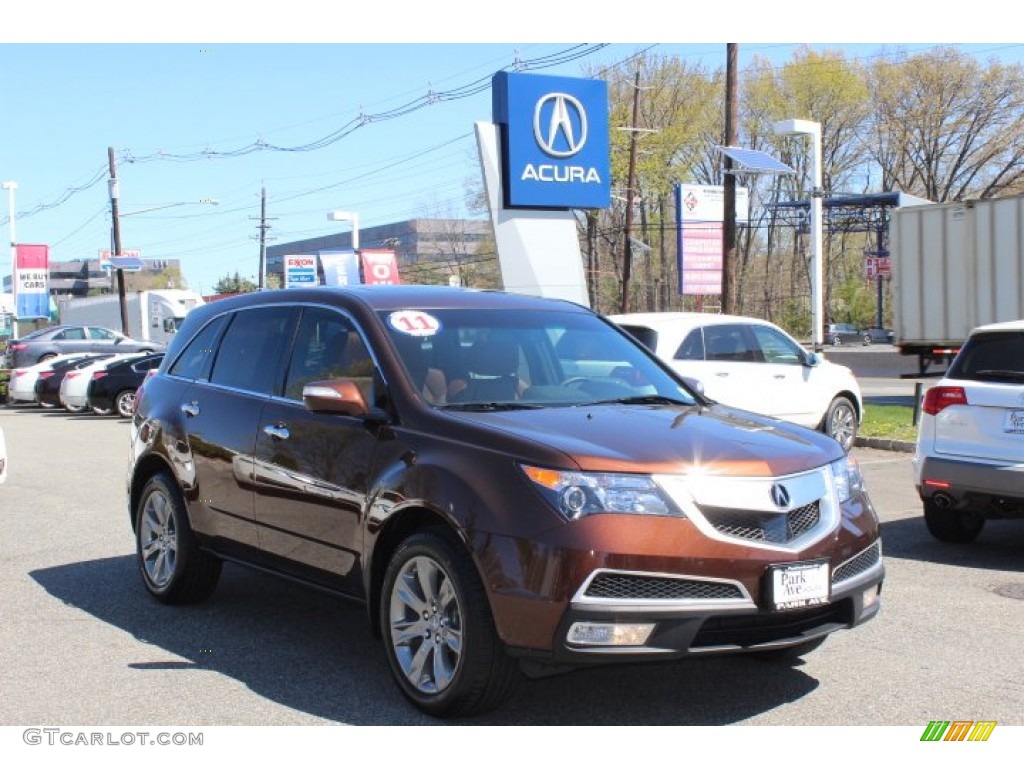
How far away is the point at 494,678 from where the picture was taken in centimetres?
461

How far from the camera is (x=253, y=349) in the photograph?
6.54m

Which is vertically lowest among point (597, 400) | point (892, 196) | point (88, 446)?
point (88, 446)

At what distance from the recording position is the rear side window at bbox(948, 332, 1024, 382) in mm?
8258

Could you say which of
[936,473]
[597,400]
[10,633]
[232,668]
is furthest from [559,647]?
[936,473]

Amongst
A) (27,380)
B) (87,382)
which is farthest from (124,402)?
(27,380)

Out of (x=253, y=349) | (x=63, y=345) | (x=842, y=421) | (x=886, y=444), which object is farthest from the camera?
(x=63, y=345)

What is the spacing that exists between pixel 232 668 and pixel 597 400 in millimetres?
2119

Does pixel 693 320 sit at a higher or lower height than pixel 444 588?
higher

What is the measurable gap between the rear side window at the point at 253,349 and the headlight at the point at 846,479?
2809 millimetres

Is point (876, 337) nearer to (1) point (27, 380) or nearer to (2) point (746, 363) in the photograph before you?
(1) point (27, 380)

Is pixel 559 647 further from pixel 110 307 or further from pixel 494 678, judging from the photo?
pixel 110 307

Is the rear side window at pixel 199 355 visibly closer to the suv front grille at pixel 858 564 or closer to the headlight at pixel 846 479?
the headlight at pixel 846 479

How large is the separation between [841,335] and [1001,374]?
64.8m

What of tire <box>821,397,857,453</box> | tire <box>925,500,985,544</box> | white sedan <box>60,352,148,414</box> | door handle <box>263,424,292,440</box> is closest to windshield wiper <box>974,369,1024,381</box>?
tire <box>925,500,985,544</box>
